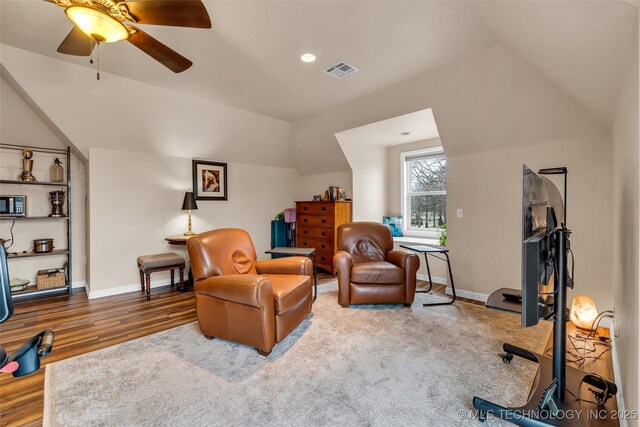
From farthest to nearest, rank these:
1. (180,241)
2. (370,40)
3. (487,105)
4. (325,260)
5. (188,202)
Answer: (325,260) < (188,202) < (180,241) < (487,105) < (370,40)

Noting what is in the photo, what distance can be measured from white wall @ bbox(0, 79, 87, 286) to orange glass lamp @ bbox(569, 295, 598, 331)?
19.2 feet

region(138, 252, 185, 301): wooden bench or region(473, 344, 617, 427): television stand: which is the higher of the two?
region(138, 252, 185, 301): wooden bench

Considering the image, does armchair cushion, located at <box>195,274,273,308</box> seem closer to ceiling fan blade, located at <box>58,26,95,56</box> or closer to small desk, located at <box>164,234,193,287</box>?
small desk, located at <box>164,234,193,287</box>

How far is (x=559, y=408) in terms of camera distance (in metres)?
1.57

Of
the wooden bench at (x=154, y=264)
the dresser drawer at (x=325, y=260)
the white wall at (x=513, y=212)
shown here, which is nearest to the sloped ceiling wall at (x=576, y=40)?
the white wall at (x=513, y=212)

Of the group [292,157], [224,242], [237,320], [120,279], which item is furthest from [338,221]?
[120,279]

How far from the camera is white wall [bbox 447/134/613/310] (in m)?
2.74

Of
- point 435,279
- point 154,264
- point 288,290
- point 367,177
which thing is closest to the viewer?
point 288,290

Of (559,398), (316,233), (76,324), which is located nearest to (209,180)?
(316,233)

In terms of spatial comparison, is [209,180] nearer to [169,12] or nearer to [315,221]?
[315,221]

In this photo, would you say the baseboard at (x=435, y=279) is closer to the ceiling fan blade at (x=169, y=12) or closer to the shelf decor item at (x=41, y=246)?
the ceiling fan blade at (x=169, y=12)

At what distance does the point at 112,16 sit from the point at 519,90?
3328 millimetres

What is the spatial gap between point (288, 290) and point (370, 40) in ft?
7.53

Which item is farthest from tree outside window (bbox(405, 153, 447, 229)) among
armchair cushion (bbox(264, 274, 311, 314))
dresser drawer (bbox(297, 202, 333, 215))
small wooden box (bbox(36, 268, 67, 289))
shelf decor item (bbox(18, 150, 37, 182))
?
shelf decor item (bbox(18, 150, 37, 182))
